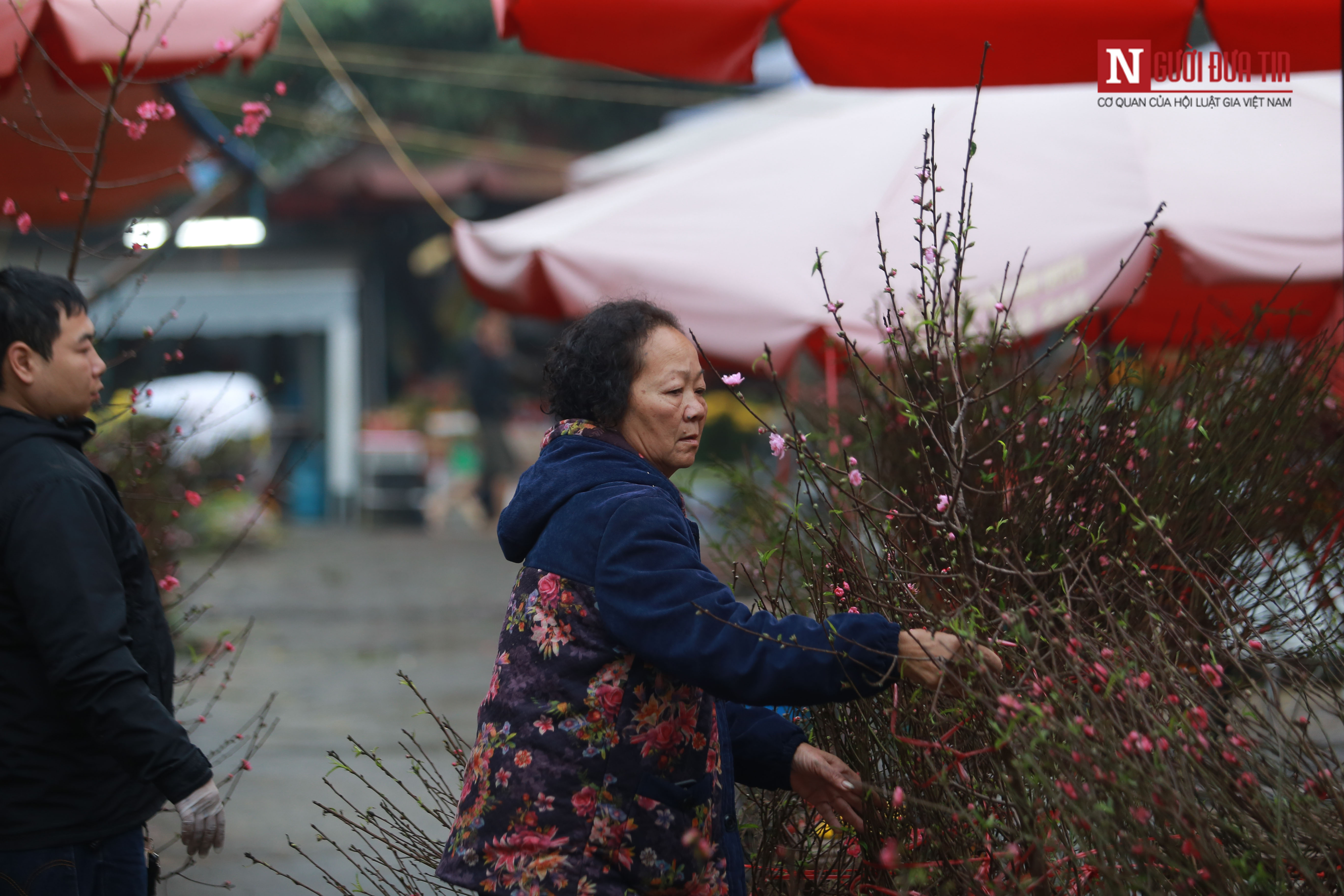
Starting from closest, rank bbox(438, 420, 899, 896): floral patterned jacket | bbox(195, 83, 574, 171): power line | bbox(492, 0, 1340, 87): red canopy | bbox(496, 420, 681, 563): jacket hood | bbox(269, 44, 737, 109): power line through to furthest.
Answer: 1. bbox(438, 420, 899, 896): floral patterned jacket
2. bbox(496, 420, 681, 563): jacket hood
3. bbox(492, 0, 1340, 87): red canopy
4. bbox(195, 83, 574, 171): power line
5. bbox(269, 44, 737, 109): power line

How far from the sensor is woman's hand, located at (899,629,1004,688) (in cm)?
167

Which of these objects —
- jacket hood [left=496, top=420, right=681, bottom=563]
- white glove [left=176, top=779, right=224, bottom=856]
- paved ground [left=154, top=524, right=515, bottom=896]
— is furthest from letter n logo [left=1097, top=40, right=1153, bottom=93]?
paved ground [left=154, top=524, right=515, bottom=896]

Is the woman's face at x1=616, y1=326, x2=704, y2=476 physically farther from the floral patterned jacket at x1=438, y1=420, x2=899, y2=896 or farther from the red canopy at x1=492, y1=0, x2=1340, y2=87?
the red canopy at x1=492, y1=0, x2=1340, y2=87

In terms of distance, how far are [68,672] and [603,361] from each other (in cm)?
94

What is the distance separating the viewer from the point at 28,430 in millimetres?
2064

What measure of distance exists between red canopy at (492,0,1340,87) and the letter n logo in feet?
0.06

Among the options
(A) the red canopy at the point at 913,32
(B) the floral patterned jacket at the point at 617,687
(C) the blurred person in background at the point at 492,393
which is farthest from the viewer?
(C) the blurred person in background at the point at 492,393

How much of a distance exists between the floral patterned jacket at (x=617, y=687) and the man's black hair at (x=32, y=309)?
91 centimetres

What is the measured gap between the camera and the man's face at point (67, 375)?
2121 millimetres

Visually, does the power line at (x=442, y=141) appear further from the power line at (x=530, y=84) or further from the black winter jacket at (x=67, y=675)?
the black winter jacket at (x=67, y=675)

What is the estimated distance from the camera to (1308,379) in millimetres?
2652

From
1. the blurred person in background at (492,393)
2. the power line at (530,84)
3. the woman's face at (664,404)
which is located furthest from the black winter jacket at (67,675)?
the power line at (530,84)

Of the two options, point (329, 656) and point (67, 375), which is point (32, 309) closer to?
point (67, 375)

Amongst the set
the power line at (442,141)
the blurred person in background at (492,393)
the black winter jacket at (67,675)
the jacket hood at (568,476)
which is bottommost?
the blurred person in background at (492,393)
